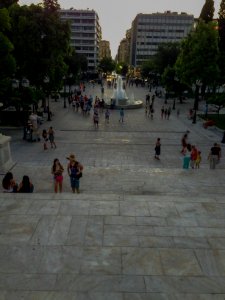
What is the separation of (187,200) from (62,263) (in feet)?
14.5

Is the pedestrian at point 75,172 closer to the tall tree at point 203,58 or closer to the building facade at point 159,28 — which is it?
the tall tree at point 203,58

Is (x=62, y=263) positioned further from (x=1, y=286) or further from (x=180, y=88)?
(x=180, y=88)

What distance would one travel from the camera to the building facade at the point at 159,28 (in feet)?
445

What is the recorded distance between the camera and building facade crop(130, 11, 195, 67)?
445 ft

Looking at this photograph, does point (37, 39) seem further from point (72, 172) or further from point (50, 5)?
point (72, 172)

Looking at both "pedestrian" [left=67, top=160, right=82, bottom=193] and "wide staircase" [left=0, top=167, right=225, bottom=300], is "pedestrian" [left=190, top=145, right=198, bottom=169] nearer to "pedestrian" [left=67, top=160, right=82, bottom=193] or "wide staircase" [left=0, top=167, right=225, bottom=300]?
"wide staircase" [left=0, top=167, right=225, bottom=300]

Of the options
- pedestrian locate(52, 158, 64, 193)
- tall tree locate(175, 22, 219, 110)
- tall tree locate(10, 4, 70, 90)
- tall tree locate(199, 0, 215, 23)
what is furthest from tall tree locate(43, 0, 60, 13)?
tall tree locate(199, 0, 215, 23)

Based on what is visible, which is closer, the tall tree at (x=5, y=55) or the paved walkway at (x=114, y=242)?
the paved walkway at (x=114, y=242)

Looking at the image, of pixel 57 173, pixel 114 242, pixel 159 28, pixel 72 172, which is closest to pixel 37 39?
pixel 57 173

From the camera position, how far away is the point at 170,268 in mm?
5902

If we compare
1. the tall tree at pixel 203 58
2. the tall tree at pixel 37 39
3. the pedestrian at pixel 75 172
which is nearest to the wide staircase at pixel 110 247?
the pedestrian at pixel 75 172

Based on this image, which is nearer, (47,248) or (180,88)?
(47,248)

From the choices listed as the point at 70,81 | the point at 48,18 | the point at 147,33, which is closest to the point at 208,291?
the point at 48,18

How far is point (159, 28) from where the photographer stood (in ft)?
451
